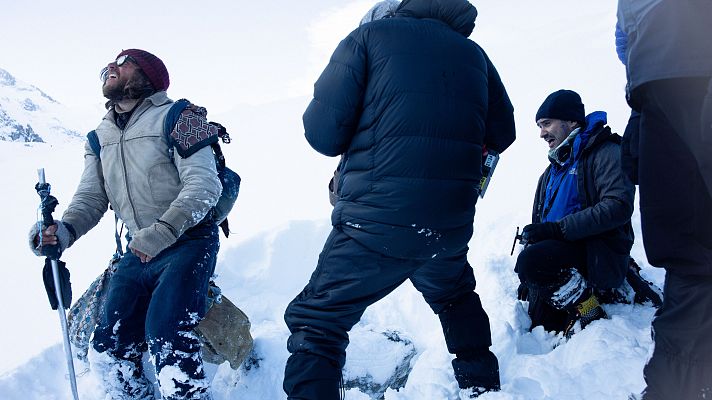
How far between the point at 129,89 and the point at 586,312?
330 cm

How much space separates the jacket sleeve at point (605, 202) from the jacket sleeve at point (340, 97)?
1786 mm

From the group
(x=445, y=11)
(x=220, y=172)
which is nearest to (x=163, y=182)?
(x=220, y=172)

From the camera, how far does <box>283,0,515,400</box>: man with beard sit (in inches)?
80.0

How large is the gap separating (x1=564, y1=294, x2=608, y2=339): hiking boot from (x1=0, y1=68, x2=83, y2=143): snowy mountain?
134885 mm

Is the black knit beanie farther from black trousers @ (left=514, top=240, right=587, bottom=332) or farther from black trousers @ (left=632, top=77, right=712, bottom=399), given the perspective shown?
black trousers @ (left=632, top=77, right=712, bottom=399)

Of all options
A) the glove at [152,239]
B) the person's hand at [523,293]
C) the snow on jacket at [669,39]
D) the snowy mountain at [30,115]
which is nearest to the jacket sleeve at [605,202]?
the person's hand at [523,293]

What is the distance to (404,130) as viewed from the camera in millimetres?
2027

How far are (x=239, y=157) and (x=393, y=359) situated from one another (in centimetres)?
1449

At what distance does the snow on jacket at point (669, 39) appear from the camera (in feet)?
4.42

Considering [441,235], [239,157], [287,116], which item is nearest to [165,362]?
[441,235]

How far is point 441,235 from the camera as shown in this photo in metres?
2.14

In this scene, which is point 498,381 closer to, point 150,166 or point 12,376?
point 150,166

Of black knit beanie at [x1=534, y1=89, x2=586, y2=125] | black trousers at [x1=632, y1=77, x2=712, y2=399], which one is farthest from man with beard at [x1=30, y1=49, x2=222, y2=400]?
black knit beanie at [x1=534, y1=89, x2=586, y2=125]

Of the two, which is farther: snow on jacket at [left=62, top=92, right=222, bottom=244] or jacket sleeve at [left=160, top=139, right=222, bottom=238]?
snow on jacket at [left=62, top=92, right=222, bottom=244]
